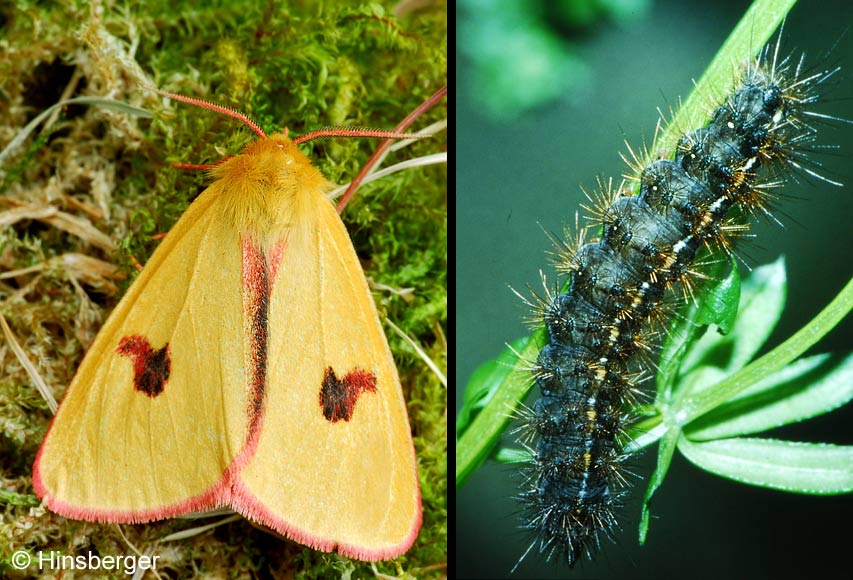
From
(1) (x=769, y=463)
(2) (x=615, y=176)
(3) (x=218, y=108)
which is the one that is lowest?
(1) (x=769, y=463)

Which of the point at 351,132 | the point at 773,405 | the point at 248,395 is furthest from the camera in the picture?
the point at 773,405

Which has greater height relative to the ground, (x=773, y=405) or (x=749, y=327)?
(x=749, y=327)

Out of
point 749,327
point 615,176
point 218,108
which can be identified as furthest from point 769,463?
point 218,108

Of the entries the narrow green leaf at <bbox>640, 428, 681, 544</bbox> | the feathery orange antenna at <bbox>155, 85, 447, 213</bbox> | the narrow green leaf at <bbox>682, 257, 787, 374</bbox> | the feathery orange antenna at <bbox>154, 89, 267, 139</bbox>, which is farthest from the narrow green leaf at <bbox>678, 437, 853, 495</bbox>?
the feathery orange antenna at <bbox>154, 89, 267, 139</bbox>

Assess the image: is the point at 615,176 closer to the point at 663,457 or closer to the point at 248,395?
the point at 663,457

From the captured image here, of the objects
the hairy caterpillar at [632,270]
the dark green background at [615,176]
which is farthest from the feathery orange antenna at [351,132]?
the hairy caterpillar at [632,270]

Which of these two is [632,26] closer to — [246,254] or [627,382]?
[627,382]
